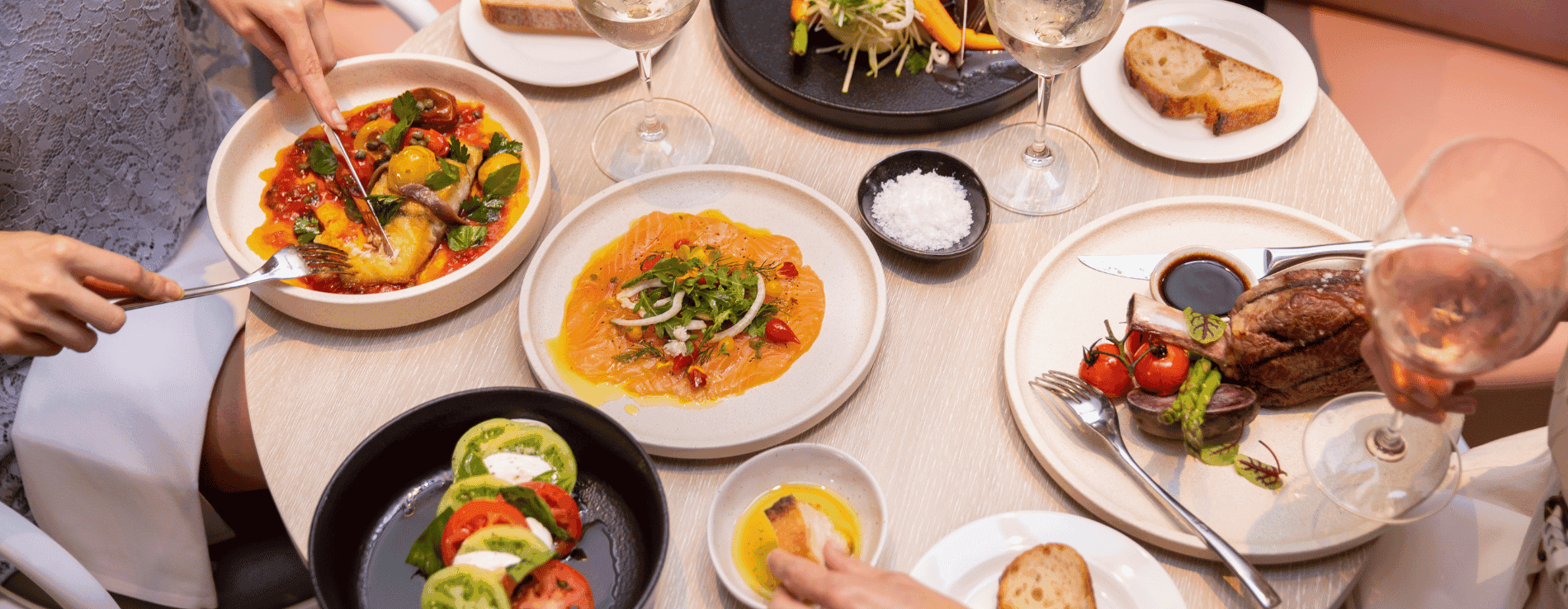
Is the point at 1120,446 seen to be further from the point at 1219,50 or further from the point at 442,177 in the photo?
the point at 442,177

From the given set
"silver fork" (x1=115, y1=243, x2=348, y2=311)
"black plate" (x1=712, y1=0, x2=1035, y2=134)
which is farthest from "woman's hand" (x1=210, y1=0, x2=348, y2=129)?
"black plate" (x1=712, y1=0, x2=1035, y2=134)

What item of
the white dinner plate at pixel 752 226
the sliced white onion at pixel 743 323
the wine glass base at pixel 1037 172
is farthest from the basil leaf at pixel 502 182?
the wine glass base at pixel 1037 172

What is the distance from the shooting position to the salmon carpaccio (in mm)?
1668

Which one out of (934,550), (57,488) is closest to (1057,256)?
(934,550)

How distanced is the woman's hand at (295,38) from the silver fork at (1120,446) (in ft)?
5.00

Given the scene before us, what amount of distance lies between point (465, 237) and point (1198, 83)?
5.20 ft

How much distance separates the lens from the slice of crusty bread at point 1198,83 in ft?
6.38

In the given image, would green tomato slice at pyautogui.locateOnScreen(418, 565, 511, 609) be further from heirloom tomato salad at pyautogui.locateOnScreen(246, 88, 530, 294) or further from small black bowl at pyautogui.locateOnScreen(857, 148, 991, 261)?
small black bowl at pyautogui.locateOnScreen(857, 148, 991, 261)

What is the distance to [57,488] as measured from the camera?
2086mm

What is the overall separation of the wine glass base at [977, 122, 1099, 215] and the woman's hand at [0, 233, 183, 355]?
5.19 ft

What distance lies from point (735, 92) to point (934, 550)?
3.99 feet

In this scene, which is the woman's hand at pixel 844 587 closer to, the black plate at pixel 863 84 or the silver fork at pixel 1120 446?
the silver fork at pixel 1120 446

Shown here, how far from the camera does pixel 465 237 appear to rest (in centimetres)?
185

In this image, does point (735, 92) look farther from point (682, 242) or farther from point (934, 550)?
point (934, 550)
